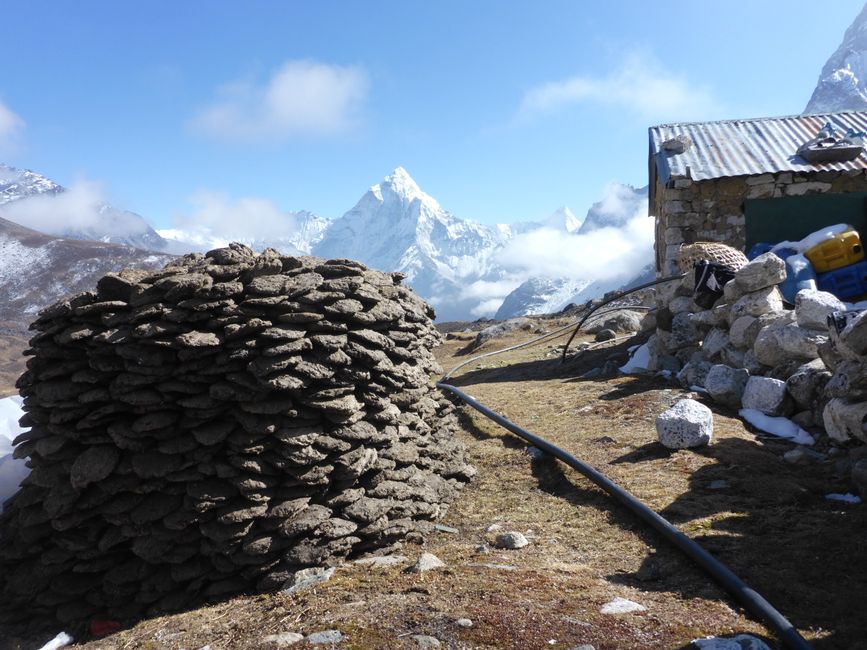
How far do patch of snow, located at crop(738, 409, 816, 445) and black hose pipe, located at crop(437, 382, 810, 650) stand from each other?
244 cm

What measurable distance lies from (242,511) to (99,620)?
5.18 feet

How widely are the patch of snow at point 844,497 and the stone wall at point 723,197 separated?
350 inches

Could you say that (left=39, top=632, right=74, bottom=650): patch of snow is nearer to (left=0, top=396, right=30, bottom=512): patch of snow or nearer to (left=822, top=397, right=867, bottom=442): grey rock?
(left=0, top=396, right=30, bottom=512): patch of snow

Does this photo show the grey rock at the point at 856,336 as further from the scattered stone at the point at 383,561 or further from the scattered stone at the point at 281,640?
the scattered stone at the point at 281,640

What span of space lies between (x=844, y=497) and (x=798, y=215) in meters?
10.0

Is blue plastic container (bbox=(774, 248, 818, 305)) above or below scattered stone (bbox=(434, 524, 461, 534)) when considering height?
above

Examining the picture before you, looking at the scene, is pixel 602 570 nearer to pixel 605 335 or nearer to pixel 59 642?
pixel 59 642

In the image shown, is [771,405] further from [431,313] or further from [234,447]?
[234,447]

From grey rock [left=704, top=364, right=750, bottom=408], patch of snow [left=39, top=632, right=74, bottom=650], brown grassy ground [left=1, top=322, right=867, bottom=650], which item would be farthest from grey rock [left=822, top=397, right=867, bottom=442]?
patch of snow [left=39, top=632, right=74, bottom=650]

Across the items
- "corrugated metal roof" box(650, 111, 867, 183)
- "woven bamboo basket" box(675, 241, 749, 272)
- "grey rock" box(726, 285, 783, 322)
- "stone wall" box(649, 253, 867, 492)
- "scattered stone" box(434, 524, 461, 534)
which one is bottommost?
"scattered stone" box(434, 524, 461, 534)

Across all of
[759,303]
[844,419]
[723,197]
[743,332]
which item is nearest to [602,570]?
[844,419]

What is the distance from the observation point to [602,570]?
430 cm

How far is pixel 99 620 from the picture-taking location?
16.2 ft

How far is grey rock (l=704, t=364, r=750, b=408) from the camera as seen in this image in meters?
8.02
